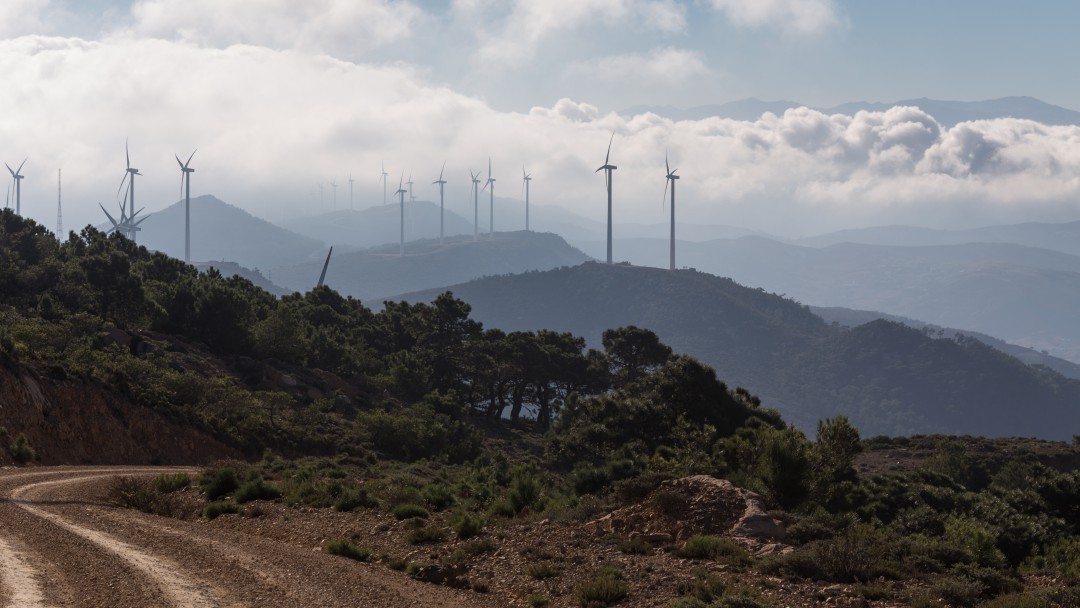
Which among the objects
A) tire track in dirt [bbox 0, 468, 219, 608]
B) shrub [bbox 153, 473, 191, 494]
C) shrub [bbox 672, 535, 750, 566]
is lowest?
shrub [bbox 153, 473, 191, 494]

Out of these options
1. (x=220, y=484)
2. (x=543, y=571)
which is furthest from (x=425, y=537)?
(x=220, y=484)

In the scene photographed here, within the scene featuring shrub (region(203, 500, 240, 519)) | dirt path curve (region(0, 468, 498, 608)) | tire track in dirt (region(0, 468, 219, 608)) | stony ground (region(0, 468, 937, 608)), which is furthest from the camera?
shrub (region(203, 500, 240, 519))

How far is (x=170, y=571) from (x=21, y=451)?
94.6 feet

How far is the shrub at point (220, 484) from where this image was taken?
30078mm

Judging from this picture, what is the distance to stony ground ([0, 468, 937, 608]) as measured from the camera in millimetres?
17766

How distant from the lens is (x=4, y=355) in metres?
51.6

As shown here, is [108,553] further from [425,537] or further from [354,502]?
[354,502]

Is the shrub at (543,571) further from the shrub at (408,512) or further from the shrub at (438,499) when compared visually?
the shrub at (438,499)

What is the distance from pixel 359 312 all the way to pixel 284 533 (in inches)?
4212

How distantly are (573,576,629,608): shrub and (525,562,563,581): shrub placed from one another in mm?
1308

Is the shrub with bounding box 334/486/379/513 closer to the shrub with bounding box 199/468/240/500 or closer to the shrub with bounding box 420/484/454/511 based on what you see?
the shrub with bounding box 420/484/454/511

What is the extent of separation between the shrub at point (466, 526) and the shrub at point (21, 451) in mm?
27173

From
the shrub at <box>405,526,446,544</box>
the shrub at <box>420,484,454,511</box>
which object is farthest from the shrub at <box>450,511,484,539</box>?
the shrub at <box>420,484,454,511</box>

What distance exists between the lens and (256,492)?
29438 mm
